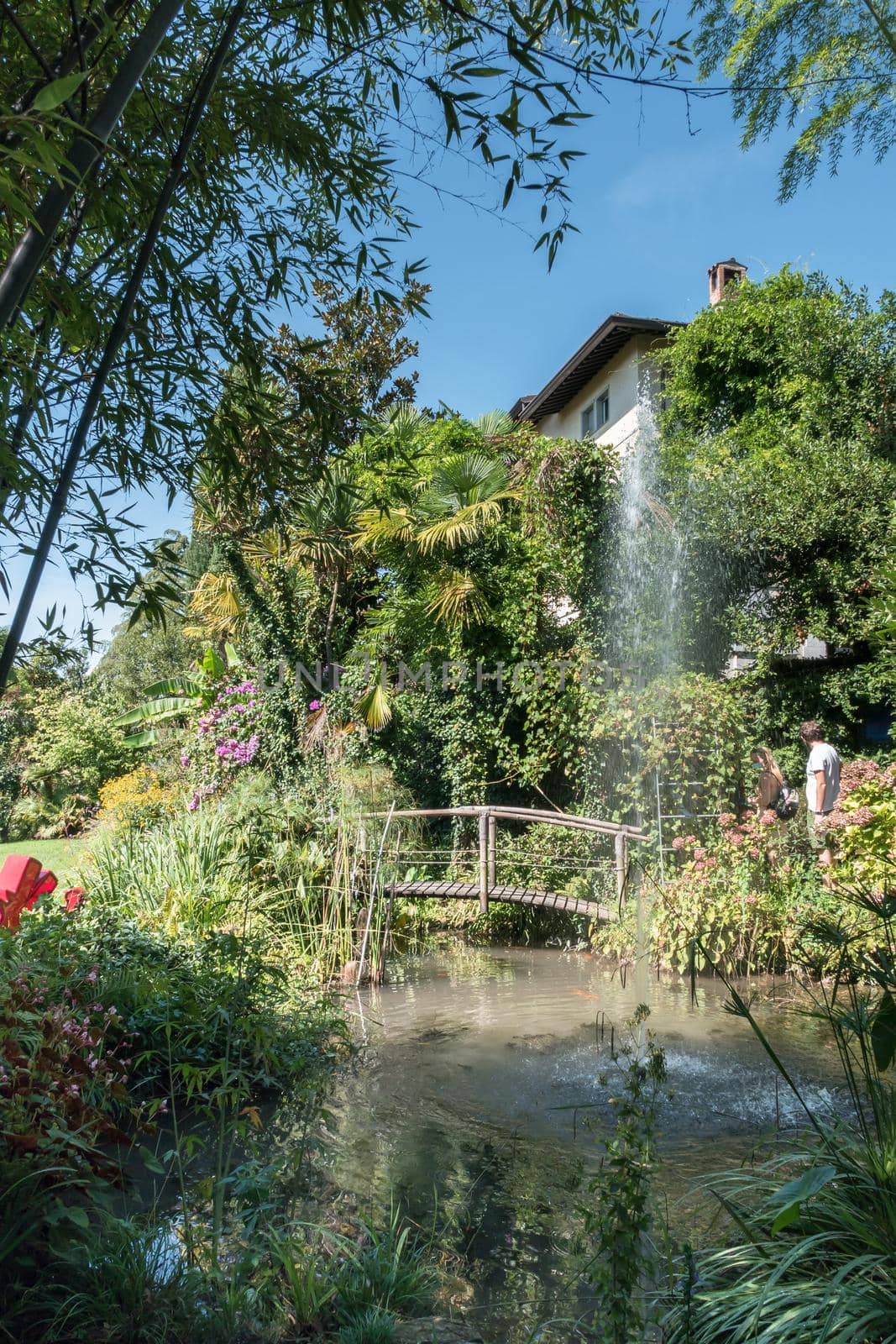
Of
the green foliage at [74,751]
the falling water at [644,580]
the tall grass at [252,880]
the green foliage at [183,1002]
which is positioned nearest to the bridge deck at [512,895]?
the tall grass at [252,880]

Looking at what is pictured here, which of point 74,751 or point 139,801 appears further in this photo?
point 74,751

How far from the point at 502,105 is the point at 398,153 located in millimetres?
694

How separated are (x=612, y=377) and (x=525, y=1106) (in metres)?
16.8

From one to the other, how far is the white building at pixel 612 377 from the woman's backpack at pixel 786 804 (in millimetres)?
7455

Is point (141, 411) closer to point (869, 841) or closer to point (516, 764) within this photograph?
point (869, 841)

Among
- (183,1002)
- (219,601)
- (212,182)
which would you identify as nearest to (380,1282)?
(183,1002)

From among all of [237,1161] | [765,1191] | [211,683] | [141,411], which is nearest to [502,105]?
[141,411]

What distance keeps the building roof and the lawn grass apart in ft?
42.1

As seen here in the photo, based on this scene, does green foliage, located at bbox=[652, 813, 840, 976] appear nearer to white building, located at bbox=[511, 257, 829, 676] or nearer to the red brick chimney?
white building, located at bbox=[511, 257, 829, 676]

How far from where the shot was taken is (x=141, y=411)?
294cm

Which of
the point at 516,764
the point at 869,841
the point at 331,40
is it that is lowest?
the point at 869,841

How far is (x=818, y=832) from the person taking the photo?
8984 mm

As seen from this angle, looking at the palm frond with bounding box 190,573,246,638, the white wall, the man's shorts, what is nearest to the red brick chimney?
the white wall

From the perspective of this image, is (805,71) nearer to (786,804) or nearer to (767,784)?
(767,784)
